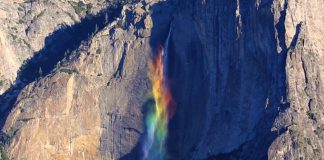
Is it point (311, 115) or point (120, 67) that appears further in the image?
point (120, 67)

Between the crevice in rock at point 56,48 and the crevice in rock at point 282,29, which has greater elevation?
the crevice in rock at point 56,48

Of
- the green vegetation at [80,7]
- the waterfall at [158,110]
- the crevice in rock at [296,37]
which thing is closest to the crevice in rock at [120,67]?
the waterfall at [158,110]

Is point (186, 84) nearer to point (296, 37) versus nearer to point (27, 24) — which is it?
point (296, 37)

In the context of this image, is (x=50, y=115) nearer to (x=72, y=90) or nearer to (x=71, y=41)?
(x=72, y=90)

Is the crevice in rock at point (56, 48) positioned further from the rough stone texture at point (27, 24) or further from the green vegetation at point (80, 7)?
the green vegetation at point (80, 7)

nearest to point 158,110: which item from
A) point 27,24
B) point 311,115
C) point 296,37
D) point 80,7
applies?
point 296,37

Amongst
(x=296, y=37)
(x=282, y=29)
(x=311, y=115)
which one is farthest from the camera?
(x=282, y=29)

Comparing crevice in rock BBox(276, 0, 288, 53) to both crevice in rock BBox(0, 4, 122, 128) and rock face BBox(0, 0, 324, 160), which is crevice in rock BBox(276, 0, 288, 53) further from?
crevice in rock BBox(0, 4, 122, 128)

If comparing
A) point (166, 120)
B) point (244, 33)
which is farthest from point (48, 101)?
point (244, 33)

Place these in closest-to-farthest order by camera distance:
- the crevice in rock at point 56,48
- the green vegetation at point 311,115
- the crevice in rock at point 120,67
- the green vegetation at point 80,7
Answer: the green vegetation at point 311,115 → the crevice in rock at point 120,67 → the crevice in rock at point 56,48 → the green vegetation at point 80,7
